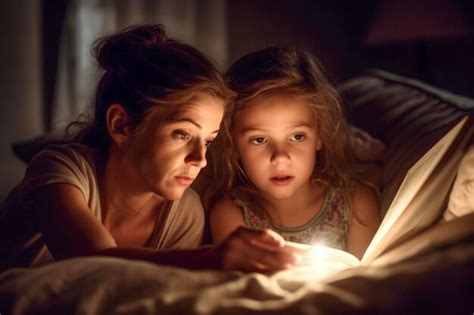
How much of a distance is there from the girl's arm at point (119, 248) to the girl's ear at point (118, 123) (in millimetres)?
171

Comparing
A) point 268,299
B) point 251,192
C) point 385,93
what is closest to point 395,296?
point 268,299

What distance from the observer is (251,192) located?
157 centimetres

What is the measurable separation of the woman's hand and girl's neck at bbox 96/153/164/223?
0.50m

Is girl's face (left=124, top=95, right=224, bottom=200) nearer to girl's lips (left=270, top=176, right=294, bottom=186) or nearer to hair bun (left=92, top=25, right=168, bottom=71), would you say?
hair bun (left=92, top=25, right=168, bottom=71)

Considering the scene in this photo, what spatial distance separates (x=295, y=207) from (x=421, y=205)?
58 centimetres

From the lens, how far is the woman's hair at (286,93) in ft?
4.59

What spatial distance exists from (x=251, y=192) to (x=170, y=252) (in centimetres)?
64

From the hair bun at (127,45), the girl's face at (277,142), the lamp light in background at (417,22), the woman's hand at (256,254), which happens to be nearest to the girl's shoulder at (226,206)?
the girl's face at (277,142)

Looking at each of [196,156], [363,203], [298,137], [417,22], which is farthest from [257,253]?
[417,22]

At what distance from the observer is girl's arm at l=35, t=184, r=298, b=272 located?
33.7 inches

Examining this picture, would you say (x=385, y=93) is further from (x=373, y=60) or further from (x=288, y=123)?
(x=373, y=60)

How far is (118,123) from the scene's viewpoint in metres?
1.26

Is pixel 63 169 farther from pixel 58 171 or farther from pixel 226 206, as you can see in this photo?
pixel 226 206

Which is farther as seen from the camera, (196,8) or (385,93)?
(196,8)
